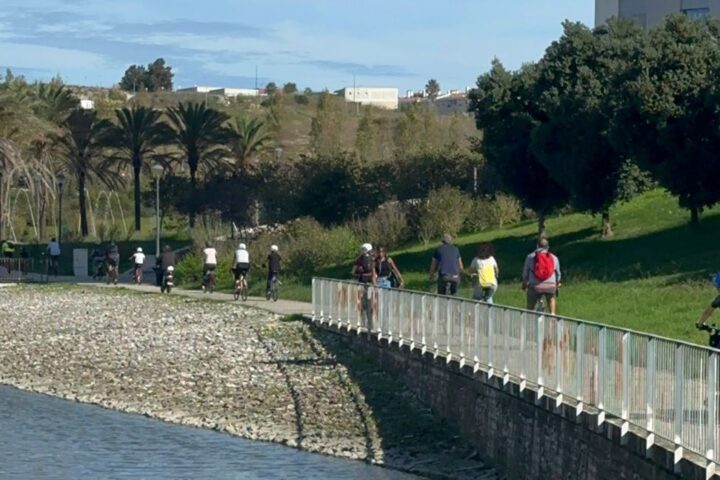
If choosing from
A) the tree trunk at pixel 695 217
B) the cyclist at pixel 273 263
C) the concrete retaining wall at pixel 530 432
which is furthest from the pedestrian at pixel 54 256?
the concrete retaining wall at pixel 530 432

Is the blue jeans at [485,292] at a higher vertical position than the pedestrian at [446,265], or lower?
lower

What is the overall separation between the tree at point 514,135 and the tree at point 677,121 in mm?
7859

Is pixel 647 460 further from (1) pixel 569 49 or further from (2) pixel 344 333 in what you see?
(1) pixel 569 49

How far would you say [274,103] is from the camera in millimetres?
139250

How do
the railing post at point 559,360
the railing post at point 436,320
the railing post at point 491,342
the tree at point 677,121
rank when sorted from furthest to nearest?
the tree at point 677,121
the railing post at point 436,320
the railing post at point 491,342
the railing post at point 559,360

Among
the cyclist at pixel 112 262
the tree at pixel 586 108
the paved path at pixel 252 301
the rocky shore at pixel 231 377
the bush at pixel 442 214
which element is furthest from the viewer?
the bush at pixel 442 214

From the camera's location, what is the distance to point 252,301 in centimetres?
4469

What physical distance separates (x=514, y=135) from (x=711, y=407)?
3767cm

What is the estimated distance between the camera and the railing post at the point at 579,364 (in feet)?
54.3

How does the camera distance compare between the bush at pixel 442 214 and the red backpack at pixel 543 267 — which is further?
the bush at pixel 442 214

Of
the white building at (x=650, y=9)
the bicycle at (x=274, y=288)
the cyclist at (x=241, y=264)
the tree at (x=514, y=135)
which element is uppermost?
the white building at (x=650, y=9)

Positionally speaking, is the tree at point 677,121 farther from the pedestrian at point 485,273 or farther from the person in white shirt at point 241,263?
the pedestrian at point 485,273

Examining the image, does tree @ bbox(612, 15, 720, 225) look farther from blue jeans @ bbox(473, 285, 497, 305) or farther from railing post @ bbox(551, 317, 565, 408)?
railing post @ bbox(551, 317, 565, 408)

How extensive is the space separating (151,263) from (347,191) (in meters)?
8.31
